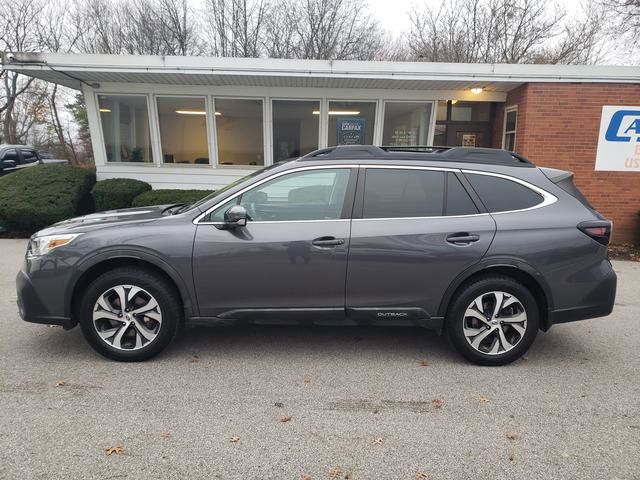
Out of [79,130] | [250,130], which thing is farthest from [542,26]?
[79,130]

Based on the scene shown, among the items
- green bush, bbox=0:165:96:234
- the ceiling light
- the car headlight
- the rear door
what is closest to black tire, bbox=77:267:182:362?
the car headlight

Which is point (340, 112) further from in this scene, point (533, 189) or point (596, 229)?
point (596, 229)

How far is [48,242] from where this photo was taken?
359cm

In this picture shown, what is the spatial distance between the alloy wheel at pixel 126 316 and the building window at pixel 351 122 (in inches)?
304

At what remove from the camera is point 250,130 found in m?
10.5

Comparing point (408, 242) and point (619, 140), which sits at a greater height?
point (619, 140)

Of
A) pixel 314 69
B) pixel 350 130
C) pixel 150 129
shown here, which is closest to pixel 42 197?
pixel 150 129

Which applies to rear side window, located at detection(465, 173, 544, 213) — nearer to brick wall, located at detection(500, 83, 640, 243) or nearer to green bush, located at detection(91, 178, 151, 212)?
brick wall, located at detection(500, 83, 640, 243)

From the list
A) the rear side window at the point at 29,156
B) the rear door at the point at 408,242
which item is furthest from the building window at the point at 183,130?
the rear door at the point at 408,242

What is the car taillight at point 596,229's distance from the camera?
362 centimetres

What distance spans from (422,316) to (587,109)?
7.50 metres

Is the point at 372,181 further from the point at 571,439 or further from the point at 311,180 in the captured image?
the point at 571,439

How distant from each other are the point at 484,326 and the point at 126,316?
9.66ft

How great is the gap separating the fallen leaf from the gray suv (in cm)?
109
